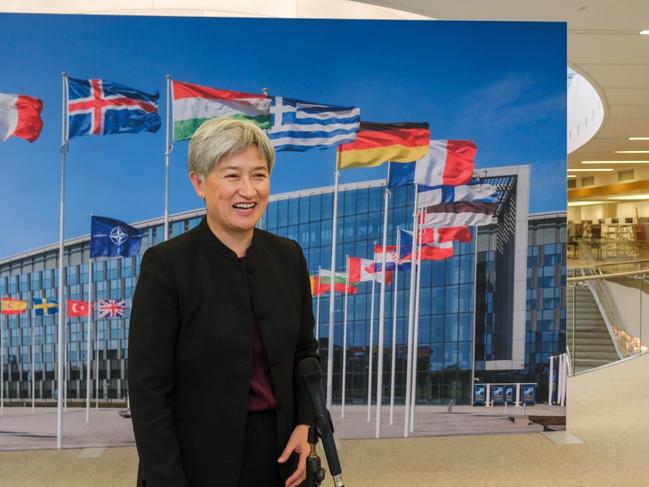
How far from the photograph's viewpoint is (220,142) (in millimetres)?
1803

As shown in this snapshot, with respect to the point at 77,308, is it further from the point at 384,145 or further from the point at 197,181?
the point at 197,181

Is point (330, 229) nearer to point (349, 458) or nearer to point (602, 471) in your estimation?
point (349, 458)

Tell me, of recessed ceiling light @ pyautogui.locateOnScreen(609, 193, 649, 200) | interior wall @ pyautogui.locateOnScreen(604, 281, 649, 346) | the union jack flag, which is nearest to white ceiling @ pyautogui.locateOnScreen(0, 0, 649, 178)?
interior wall @ pyautogui.locateOnScreen(604, 281, 649, 346)

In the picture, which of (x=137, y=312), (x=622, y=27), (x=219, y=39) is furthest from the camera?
(x=622, y=27)

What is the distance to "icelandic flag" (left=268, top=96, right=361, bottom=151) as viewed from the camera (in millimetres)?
6469

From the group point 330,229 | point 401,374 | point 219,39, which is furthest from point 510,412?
point 219,39

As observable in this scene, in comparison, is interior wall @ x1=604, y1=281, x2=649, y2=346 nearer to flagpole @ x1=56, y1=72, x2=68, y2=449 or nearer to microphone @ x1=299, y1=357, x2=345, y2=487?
flagpole @ x1=56, y1=72, x2=68, y2=449

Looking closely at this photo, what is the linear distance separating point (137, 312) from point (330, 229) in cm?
491

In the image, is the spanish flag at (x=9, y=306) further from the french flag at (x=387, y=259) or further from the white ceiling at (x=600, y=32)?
the white ceiling at (x=600, y=32)

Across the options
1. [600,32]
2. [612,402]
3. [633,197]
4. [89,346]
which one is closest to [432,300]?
[89,346]

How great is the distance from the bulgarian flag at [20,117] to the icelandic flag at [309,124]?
77.5 inches

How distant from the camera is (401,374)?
263 inches

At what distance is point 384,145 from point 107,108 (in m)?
2.39

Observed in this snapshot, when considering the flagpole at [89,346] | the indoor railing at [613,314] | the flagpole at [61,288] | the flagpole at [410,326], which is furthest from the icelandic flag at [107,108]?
the indoor railing at [613,314]
